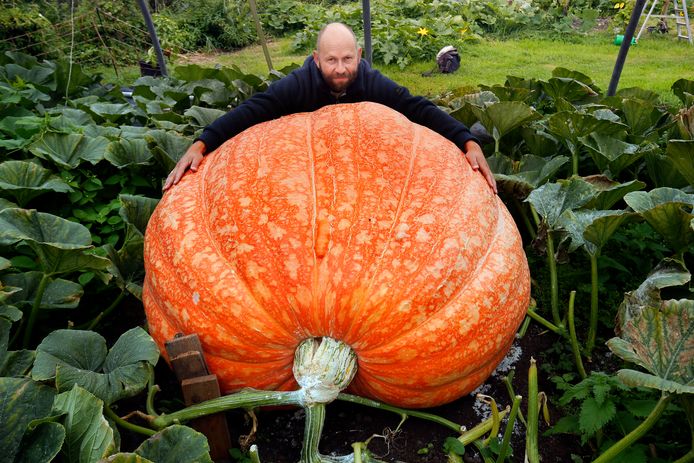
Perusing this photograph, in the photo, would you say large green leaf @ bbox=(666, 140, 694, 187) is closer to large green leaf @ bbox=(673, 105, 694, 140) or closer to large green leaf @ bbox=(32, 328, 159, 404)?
large green leaf @ bbox=(673, 105, 694, 140)

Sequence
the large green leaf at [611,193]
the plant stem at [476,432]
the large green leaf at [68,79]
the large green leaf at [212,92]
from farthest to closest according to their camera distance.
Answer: the large green leaf at [68,79]
the large green leaf at [212,92]
the large green leaf at [611,193]
the plant stem at [476,432]

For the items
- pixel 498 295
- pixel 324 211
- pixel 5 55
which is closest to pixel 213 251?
pixel 324 211

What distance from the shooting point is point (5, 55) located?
16.2 feet

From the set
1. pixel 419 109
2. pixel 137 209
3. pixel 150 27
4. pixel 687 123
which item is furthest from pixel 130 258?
pixel 150 27

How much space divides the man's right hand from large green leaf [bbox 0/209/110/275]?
1.55ft

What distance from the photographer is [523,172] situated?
9.64 ft

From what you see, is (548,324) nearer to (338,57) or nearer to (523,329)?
(523,329)

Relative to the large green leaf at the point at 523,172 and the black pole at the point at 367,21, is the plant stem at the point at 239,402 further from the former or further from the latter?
the black pole at the point at 367,21

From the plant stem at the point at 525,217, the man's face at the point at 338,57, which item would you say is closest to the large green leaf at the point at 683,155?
the plant stem at the point at 525,217

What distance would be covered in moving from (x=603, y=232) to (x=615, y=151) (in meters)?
0.93

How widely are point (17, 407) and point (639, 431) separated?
1719mm

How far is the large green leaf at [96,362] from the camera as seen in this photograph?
1.68 metres

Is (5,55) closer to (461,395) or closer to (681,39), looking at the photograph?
(461,395)

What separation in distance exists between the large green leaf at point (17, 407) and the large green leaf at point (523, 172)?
6.79 feet
